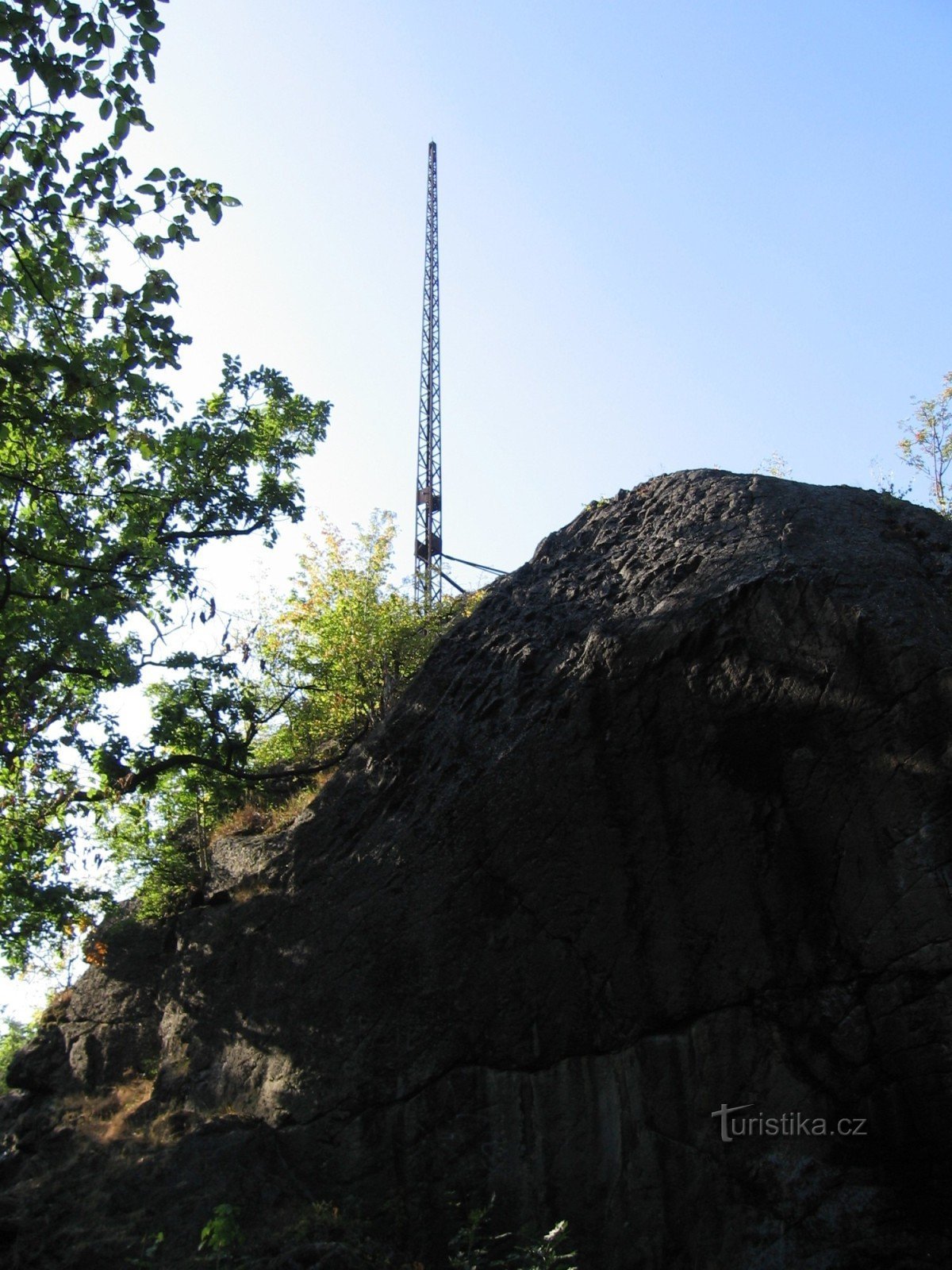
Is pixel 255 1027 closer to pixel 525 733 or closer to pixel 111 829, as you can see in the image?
pixel 525 733

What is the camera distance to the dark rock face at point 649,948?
8086mm

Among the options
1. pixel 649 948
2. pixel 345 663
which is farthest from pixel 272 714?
pixel 649 948

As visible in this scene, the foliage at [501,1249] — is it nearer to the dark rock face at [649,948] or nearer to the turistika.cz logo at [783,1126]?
the dark rock face at [649,948]

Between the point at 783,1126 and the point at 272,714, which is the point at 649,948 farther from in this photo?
the point at 272,714

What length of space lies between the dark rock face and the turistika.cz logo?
2 cm

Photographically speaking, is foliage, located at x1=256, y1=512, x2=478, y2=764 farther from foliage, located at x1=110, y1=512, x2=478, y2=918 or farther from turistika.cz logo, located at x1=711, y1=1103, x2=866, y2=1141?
turistika.cz logo, located at x1=711, y1=1103, x2=866, y2=1141

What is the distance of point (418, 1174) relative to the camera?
9008 mm

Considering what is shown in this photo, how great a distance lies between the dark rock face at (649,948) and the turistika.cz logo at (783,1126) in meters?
0.02

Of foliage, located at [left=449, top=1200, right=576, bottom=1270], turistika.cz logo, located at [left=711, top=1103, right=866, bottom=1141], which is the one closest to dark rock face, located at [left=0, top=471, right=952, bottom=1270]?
turistika.cz logo, located at [left=711, top=1103, right=866, bottom=1141]

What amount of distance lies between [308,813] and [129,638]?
3.89 m

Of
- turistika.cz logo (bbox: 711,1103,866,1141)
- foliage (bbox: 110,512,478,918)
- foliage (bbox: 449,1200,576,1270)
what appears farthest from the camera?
foliage (bbox: 110,512,478,918)

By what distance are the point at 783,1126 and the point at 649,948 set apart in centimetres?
166

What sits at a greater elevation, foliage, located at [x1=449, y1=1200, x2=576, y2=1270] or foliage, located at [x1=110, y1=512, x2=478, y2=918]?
foliage, located at [x1=110, y1=512, x2=478, y2=918]

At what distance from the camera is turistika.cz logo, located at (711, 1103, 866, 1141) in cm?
804
